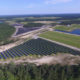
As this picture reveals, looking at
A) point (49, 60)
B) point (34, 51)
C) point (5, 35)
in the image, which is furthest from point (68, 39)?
point (5, 35)

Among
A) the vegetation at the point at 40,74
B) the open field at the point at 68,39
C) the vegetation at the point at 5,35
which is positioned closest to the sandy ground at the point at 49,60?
the vegetation at the point at 40,74

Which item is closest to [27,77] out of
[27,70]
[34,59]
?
[27,70]

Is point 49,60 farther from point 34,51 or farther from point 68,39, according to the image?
point 68,39

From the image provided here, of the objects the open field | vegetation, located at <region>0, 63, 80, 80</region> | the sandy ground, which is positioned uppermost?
the open field

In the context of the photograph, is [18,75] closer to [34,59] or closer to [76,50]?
[34,59]

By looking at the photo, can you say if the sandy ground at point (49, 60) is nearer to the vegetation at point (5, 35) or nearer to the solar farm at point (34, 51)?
the solar farm at point (34, 51)

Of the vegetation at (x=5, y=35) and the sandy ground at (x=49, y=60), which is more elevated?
the vegetation at (x=5, y=35)

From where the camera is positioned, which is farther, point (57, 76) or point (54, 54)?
point (54, 54)

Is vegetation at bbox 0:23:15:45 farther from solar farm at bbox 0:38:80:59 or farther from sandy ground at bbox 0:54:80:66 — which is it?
sandy ground at bbox 0:54:80:66

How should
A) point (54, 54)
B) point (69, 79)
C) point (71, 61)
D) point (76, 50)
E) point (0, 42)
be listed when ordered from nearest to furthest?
point (69, 79) → point (71, 61) → point (54, 54) → point (76, 50) → point (0, 42)

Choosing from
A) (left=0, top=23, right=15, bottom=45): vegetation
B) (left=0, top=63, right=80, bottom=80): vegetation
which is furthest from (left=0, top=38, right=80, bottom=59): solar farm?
(left=0, top=63, right=80, bottom=80): vegetation

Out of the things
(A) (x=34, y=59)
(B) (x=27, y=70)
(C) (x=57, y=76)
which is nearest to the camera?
(C) (x=57, y=76)
